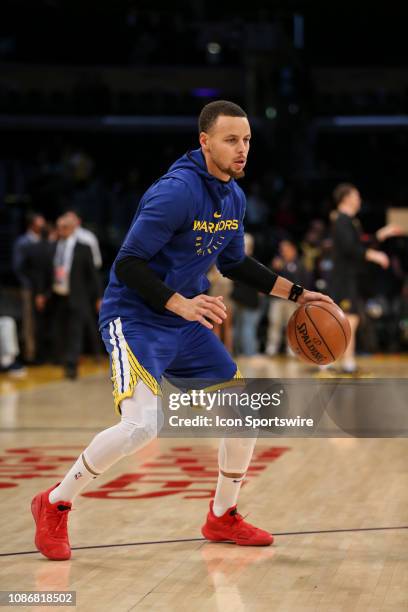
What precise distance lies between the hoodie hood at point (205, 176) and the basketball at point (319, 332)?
0.61 metres

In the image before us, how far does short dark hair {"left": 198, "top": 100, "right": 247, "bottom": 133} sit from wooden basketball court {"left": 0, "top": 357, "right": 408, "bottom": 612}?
1.72 m

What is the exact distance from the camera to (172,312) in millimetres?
4363

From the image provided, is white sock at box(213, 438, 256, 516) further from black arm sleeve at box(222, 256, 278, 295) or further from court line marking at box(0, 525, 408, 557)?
black arm sleeve at box(222, 256, 278, 295)

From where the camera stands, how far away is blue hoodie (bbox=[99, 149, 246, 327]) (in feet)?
13.8

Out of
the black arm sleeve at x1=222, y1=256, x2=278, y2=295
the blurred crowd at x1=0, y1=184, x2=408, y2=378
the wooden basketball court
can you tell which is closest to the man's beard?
A: the black arm sleeve at x1=222, y1=256, x2=278, y2=295

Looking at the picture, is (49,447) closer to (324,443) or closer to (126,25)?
(324,443)

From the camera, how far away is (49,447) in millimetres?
7504

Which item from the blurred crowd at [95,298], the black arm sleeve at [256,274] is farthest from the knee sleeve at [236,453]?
Result: the blurred crowd at [95,298]

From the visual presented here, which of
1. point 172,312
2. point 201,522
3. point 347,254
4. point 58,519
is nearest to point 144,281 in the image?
point 172,312

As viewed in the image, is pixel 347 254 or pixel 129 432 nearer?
pixel 129 432

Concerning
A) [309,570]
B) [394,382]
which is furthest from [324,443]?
[394,382]

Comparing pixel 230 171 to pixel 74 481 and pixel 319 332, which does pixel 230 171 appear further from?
pixel 74 481

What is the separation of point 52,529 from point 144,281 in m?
1.06

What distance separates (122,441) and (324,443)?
3.65 metres
